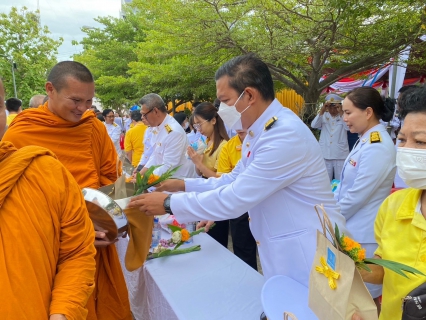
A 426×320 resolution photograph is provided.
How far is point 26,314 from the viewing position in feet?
3.54

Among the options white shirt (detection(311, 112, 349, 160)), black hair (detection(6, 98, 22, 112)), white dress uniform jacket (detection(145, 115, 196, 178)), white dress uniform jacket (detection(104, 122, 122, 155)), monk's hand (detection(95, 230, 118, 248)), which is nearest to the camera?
monk's hand (detection(95, 230, 118, 248))

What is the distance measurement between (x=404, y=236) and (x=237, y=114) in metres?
1.09

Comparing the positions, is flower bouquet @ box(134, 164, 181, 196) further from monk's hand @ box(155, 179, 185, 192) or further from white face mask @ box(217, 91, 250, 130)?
white face mask @ box(217, 91, 250, 130)

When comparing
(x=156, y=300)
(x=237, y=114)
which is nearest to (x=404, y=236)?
(x=237, y=114)

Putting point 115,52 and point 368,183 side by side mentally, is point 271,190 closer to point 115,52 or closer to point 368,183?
point 368,183

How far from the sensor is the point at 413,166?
1268 mm

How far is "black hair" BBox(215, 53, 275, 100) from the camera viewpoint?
1.78m

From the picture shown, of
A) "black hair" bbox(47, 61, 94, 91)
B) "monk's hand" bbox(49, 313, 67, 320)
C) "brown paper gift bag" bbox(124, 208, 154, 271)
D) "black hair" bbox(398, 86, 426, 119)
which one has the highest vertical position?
"black hair" bbox(47, 61, 94, 91)

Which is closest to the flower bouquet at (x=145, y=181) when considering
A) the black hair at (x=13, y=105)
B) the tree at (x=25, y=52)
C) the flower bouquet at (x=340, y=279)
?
the flower bouquet at (x=340, y=279)

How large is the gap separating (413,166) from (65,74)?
1889 mm

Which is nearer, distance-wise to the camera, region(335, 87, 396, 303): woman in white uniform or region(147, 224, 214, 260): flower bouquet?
region(335, 87, 396, 303): woman in white uniform

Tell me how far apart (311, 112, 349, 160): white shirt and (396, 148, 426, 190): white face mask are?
16.2ft

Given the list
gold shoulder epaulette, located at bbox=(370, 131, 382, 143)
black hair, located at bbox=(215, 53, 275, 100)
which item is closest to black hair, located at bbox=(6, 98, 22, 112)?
black hair, located at bbox=(215, 53, 275, 100)

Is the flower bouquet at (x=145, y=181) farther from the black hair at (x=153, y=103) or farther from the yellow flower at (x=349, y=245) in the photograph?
the black hair at (x=153, y=103)
